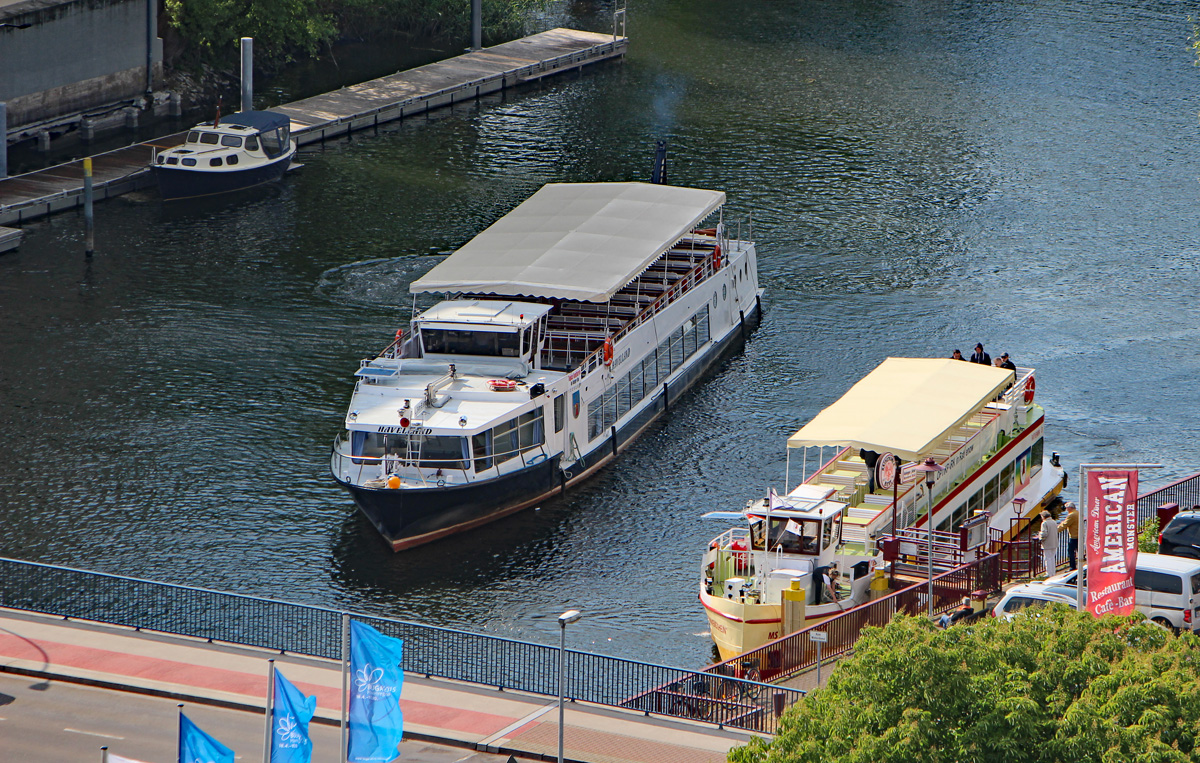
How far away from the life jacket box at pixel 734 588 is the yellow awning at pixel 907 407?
19.0 ft

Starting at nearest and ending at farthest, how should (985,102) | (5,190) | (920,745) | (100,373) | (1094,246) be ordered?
1. (920,745)
2. (100,373)
3. (1094,246)
4. (5,190)
5. (985,102)

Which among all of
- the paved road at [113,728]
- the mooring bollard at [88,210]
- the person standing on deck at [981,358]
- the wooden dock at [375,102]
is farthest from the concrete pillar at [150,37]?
the paved road at [113,728]

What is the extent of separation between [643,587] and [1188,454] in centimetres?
2364

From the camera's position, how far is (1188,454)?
6431 cm

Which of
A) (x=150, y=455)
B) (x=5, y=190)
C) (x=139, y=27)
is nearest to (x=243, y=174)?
(x=5, y=190)

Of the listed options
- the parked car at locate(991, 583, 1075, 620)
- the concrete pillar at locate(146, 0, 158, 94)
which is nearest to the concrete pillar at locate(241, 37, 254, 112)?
the concrete pillar at locate(146, 0, 158, 94)

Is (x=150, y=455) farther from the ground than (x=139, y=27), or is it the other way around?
(x=139, y=27)

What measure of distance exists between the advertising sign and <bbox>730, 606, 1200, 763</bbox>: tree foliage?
870 cm

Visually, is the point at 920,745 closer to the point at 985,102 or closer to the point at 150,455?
the point at 150,455

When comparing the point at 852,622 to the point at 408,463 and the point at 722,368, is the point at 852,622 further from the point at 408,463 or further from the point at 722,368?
the point at 722,368

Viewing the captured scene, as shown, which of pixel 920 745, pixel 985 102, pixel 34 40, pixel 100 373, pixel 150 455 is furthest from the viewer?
pixel 985 102

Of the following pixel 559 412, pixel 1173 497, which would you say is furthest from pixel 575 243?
pixel 1173 497

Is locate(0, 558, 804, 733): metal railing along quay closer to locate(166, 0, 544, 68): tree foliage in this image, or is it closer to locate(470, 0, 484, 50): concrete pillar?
locate(166, 0, 544, 68): tree foliage

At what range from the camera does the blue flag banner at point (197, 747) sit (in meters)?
31.7
